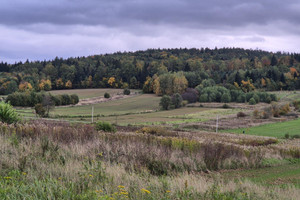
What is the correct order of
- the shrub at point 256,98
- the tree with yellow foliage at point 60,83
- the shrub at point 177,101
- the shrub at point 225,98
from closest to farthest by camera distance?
1. the shrub at point 177,101
2. the shrub at point 225,98
3. the shrub at point 256,98
4. the tree with yellow foliage at point 60,83

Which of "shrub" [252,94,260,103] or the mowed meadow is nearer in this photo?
the mowed meadow

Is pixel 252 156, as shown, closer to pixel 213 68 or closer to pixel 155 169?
pixel 155 169

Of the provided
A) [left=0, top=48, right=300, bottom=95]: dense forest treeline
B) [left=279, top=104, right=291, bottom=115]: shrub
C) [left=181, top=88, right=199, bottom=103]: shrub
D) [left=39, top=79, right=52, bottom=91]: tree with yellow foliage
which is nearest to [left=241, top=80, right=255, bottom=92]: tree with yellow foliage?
[left=0, top=48, right=300, bottom=95]: dense forest treeline

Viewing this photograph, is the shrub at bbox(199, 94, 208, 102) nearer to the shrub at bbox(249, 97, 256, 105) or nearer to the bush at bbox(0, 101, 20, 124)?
the shrub at bbox(249, 97, 256, 105)

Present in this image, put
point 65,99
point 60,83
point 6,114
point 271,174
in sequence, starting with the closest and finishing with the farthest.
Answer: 1. point 271,174
2. point 6,114
3. point 65,99
4. point 60,83

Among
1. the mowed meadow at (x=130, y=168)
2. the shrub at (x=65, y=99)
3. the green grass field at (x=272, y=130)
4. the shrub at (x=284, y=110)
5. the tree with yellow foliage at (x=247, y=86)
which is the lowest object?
the green grass field at (x=272, y=130)

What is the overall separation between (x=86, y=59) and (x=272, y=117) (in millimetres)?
122607

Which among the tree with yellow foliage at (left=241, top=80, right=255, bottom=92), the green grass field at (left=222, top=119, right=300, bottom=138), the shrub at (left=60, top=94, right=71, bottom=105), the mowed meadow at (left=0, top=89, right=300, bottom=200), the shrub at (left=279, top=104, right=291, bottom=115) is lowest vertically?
the green grass field at (left=222, top=119, right=300, bottom=138)

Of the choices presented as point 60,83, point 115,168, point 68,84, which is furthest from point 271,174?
point 60,83

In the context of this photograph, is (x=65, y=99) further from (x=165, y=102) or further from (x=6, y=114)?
(x=6, y=114)

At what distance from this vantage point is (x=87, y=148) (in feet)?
34.4

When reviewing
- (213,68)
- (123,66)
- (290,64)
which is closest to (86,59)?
(123,66)

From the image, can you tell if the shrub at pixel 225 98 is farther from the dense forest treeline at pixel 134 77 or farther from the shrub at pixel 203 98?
the dense forest treeline at pixel 134 77

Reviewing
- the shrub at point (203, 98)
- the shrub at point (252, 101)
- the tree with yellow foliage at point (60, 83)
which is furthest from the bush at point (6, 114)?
the tree with yellow foliage at point (60, 83)
